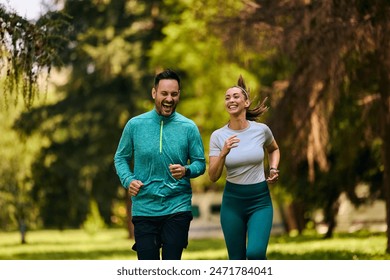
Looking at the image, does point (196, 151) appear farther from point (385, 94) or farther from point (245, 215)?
point (385, 94)

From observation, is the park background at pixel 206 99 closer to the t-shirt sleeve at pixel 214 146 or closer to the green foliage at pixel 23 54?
the green foliage at pixel 23 54

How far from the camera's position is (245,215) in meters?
8.38

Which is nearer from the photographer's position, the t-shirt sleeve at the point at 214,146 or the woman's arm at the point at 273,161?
the t-shirt sleeve at the point at 214,146

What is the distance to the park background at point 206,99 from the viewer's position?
49.1ft

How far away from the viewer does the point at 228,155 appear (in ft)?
27.0

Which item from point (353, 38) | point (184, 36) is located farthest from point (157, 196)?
point (184, 36)

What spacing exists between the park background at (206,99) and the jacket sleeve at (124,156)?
3.68 metres

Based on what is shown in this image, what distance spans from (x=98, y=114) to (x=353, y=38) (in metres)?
21.1

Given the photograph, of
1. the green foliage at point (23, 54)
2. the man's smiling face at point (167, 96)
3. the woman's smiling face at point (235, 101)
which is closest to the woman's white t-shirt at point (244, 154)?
the woman's smiling face at point (235, 101)

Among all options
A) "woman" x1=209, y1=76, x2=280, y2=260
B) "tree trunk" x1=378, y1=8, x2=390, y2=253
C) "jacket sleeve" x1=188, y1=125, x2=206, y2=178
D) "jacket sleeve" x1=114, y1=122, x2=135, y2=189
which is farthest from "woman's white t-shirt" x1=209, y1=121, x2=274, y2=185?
"tree trunk" x1=378, y1=8, x2=390, y2=253

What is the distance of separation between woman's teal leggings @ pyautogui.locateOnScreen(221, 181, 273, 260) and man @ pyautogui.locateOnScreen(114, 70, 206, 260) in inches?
21.0

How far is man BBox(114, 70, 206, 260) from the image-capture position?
25.7 ft

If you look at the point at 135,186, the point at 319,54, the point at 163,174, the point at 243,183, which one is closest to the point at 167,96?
the point at 163,174

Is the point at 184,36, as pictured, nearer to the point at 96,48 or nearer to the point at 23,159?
the point at 96,48
